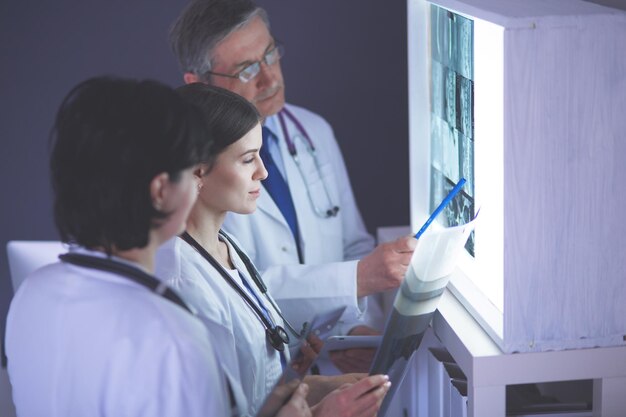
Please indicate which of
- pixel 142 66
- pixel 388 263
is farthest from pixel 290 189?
pixel 142 66

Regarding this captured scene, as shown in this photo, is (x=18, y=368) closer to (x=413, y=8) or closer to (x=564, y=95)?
(x=564, y=95)

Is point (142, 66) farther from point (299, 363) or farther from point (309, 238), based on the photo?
point (299, 363)

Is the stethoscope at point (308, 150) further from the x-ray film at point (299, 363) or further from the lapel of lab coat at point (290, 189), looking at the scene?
the x-ray film at point (299, 363)

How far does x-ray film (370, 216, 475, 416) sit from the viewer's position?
150 centimetres

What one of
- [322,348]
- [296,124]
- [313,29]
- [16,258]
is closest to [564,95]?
[322,348]

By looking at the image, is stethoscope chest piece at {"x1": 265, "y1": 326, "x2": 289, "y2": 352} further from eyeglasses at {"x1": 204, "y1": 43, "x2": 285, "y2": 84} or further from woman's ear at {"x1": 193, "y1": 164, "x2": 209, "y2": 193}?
eyeglasses at {"x1": 204, "y1": 43, "x2": 285, "y2": 84}

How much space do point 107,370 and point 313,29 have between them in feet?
7.68

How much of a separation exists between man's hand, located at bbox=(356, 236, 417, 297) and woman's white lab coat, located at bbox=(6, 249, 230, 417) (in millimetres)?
750

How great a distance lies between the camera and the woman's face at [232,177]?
5.59 feet

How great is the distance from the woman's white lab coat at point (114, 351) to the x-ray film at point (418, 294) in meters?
0.41

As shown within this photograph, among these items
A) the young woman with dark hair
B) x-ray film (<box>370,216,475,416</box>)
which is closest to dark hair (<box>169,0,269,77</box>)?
the young woman with dark hair

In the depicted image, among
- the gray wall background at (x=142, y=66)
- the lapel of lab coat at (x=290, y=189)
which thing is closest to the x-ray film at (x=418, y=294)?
the lapel of lab coat at (x=290, y=189)

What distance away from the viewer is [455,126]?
184cm

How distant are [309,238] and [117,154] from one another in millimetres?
1494
